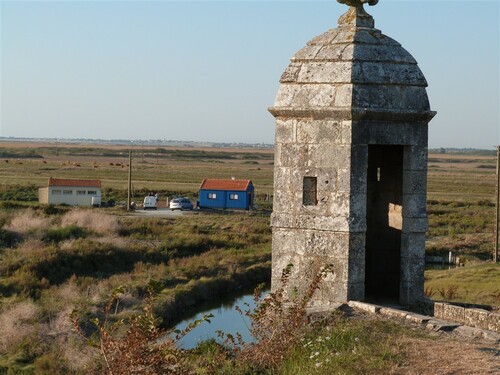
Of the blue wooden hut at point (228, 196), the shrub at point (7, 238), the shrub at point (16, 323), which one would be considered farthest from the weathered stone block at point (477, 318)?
the blue wooden hut at point (228, 196)

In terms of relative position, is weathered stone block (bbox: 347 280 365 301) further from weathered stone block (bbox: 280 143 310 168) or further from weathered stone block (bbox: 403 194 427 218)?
weathered stone block (bbox: 280 143 310 168)

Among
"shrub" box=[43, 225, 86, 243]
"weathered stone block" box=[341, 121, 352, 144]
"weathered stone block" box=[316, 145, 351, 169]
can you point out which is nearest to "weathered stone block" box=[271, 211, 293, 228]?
"weathered stone block" box=[316, 145, 351, 169]

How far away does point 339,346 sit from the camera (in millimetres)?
5137

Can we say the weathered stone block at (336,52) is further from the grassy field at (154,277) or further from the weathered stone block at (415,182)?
the grassy field at (154,277)

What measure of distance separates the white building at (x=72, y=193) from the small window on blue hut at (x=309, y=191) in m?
37.4

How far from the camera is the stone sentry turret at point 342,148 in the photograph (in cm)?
645

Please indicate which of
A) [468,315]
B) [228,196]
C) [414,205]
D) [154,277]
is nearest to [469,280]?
[154,277]

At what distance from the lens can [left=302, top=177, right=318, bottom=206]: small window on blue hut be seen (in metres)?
6.63

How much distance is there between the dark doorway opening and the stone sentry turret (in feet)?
2.35

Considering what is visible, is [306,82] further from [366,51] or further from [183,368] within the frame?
[183,368]

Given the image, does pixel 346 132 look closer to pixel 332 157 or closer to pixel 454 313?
pixel 332 157

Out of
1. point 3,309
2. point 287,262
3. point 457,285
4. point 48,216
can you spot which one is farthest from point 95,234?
point 287,262

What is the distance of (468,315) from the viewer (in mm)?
6352

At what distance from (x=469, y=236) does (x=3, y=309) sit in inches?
864
